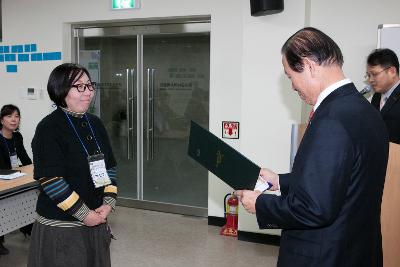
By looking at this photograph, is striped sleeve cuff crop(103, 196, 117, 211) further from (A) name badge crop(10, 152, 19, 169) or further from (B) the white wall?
(A) name badge crop(10, 152, 19, 169)

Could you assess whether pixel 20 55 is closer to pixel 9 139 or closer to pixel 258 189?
pixel 9 139

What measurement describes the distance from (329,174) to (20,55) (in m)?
4.86

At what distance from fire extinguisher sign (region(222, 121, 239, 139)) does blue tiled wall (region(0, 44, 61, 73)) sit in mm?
2226

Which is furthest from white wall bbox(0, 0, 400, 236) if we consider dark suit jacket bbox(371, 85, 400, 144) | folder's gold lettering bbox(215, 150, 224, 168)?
folder's gold lettering bbox(215, 150, 224, 168)

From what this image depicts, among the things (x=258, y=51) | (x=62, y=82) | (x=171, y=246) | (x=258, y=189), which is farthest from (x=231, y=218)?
(x=62, y=82)

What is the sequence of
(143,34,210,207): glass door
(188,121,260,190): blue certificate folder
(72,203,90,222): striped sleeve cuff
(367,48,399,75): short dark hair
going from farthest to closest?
(143,34,210,207): glass door
(367,48,399,75): short dark hair
(72,203,90,222): striped sleeve cuff
(188,121,260,190): blue certificate folder

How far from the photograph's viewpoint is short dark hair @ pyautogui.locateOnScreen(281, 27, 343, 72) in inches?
51.3

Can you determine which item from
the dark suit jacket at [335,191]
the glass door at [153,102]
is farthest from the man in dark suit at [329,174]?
the glass door at [153,102]

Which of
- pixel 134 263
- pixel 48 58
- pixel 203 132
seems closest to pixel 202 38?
pixel 48 58

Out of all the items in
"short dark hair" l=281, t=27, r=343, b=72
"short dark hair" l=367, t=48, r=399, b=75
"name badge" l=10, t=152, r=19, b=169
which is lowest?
"name badge" l=10, t=152, r=19, b=169

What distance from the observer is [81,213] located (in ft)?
6.08

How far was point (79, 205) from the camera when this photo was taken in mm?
1848

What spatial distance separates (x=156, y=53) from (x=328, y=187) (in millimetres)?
3754

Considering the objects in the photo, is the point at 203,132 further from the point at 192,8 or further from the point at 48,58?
the point at 48,58
